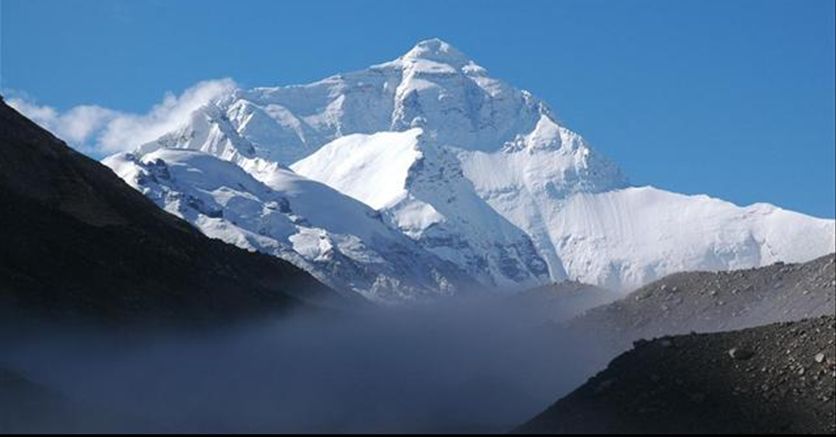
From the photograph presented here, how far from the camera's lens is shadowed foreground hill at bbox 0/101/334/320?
81438 mm

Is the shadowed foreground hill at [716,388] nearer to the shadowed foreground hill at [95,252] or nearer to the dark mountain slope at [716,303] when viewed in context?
the dark mountain slope at [716,303]

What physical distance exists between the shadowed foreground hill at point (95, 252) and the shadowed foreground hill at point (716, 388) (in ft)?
127

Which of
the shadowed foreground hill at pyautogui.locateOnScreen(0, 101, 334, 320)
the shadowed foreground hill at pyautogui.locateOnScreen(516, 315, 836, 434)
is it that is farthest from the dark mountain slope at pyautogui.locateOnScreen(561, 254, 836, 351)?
the shadowed foreground hill at pyautogui.locateOnScreen(0, 101, 334, 320)

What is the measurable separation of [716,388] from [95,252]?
1942 inches

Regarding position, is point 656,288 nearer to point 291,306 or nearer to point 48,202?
point 291,306

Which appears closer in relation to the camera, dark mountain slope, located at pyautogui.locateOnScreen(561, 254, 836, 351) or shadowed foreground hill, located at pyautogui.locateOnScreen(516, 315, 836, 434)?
shadowed foreground hill, located at pyautogui.locateOnScreen(516, 315, 836, 434)

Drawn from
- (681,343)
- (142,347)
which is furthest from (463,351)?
(681,343)

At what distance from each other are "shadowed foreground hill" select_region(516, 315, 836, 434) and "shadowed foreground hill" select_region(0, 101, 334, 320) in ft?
127

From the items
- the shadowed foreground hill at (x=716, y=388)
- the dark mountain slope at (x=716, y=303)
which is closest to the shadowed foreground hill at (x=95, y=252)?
the dark mountain slope at (x=716, y=303)

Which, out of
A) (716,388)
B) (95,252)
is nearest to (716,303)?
(716,388)

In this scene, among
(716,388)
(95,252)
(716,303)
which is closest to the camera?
(716,388)

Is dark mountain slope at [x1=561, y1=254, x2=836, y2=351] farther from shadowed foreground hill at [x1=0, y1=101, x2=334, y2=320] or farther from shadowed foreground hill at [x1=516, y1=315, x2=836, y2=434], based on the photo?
shadowed foreground hill at [x1=0, y1=101, x2=334, y2=320]

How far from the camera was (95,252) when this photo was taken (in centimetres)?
8750

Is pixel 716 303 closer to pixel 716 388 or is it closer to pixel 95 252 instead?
pixel 716 388
